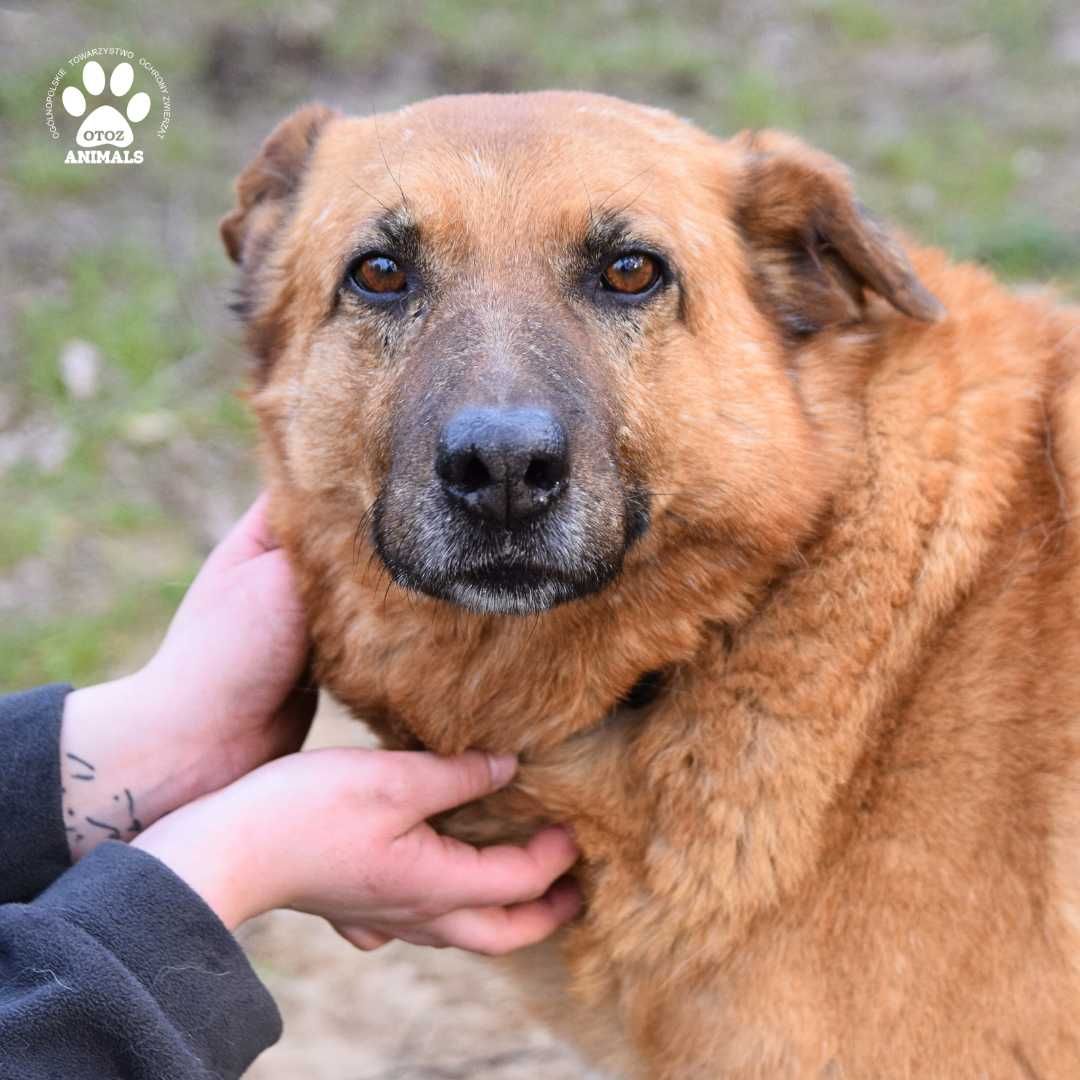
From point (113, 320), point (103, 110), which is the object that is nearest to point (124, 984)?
point (113, 320)

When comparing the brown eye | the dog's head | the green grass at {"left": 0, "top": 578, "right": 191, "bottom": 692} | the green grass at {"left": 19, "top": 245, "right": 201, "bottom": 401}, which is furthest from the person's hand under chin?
the green grass at {"left": 19, "top": 245, "right": 201, "bottom": 401}

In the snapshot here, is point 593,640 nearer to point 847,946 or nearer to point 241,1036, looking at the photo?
point 847,946

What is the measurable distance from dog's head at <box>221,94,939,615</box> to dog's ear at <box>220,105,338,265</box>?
0.26 meters

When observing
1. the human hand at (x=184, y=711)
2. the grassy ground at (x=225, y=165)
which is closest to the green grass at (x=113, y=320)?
the grassy ground at (x=225, y=165)

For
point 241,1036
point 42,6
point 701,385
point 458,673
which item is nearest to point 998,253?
point 701,385

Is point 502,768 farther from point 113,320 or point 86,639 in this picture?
point 113,320

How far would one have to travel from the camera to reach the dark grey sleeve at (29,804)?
7.93 feet

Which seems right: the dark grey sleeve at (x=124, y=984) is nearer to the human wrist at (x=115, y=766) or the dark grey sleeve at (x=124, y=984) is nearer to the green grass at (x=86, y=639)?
the human wrist at (x=115, y=766)

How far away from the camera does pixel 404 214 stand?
2328mm

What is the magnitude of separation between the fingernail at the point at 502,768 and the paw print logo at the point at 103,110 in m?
4.88

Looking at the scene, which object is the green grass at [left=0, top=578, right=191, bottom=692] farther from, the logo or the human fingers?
the logo

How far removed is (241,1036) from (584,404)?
3.95ft

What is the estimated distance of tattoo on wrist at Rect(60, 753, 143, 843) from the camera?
8.14 ft

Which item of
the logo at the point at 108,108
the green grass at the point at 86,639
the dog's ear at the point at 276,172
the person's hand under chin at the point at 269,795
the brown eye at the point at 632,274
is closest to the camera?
the person's hand under chin at the point at 269,795
